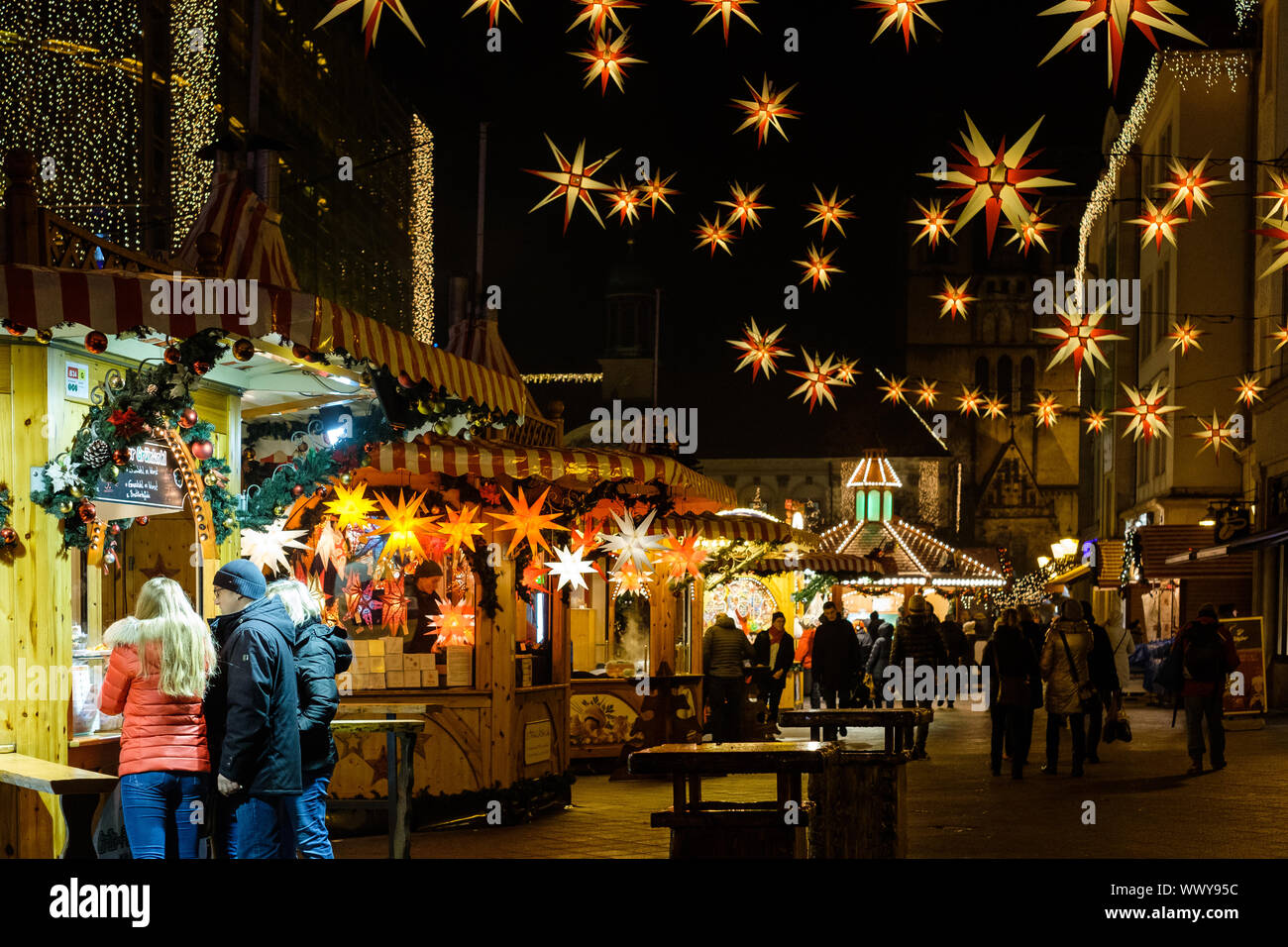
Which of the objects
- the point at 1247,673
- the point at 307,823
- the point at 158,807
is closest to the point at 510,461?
the point at 307,823

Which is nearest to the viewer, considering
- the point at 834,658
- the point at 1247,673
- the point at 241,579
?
the point at 241,579

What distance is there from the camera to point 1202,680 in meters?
15.6

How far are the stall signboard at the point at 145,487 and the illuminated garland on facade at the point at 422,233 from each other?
765 inches

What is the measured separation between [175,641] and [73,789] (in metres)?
0.83

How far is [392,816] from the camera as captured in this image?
9492 millimetres

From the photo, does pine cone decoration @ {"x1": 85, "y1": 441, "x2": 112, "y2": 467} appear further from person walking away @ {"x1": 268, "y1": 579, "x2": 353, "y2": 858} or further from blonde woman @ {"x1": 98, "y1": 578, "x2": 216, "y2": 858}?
blonde woman @ {"x1": 98, "y1": 578, "x2": 216, "y2": 858}

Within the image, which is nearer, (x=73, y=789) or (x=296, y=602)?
(x=73, y=789)

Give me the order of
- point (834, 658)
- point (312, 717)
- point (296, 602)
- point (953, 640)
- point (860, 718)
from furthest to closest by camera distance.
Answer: point (953, 640)
point (834, 658)
point (860, 718)
point (296, 602)
point (312, 717)

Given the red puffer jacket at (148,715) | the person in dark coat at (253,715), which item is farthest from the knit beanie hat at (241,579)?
the red puffer jacket at (148,715)

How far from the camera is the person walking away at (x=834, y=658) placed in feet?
68.9

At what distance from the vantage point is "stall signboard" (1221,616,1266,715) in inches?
877

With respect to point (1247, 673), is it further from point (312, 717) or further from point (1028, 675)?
point (312, 717)

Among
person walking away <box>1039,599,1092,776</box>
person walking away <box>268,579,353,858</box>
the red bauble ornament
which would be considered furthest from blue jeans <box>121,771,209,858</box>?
person walking away <box>1039,599,1092,776</box>
